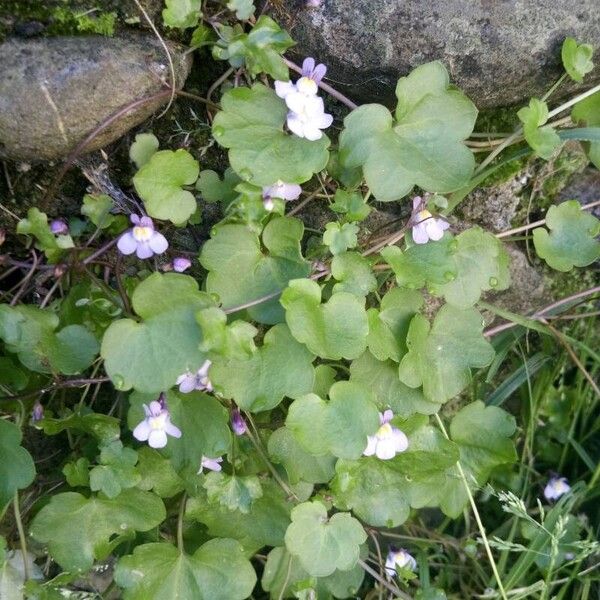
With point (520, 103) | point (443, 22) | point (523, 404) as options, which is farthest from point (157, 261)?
point (523, 404)

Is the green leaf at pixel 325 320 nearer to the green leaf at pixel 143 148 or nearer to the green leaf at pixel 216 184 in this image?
the green leaf at pixel 216 184

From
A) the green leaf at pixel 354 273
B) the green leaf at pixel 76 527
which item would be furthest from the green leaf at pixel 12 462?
the green leaf at pixel 354 273

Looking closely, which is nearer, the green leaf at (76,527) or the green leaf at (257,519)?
the green leaf at (76,527)

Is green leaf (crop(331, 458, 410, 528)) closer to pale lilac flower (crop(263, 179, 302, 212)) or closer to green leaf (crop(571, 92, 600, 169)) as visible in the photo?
pale lilac flower (crop(263, 179, 302, 212))

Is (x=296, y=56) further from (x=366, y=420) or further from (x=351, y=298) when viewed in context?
(x=366, y=420)

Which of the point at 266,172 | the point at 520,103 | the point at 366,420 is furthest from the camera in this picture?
the point at 520,103
